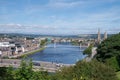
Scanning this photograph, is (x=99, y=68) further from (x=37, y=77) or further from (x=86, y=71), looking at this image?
(x=37, y=77)

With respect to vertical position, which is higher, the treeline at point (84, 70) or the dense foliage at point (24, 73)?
the dense foliage at point (24, 73)

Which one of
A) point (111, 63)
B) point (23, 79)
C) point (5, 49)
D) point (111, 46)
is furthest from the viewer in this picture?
point (5, 49)

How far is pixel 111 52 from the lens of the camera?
28.1 metres

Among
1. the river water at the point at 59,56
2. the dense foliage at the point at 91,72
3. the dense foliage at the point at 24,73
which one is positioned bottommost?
the river water at the point at 59,56

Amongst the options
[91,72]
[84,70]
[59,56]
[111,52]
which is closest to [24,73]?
[91,72]

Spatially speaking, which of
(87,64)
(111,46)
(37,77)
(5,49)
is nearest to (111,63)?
(111,46)

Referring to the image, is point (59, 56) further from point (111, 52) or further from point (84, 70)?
point (84, 70)

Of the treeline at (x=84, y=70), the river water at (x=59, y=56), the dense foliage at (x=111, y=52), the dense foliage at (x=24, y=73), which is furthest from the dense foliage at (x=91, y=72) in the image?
the river water at (x=59, y=56)

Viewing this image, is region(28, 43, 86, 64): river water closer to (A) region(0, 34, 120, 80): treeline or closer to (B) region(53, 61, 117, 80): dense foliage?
(A) region(0, 34, 120, 80): treeline

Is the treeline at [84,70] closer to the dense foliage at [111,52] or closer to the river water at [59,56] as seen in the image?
the dense foliage at [111,52]

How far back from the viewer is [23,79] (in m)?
4.81

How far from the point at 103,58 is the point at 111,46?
62.7 inches

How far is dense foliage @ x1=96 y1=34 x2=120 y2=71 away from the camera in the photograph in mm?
25689

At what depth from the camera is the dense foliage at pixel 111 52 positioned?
25689 mm
